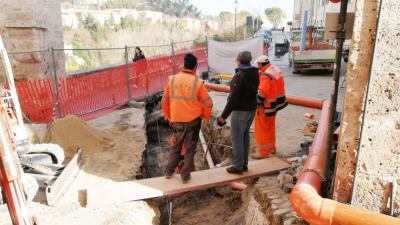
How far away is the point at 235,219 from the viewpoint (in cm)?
520

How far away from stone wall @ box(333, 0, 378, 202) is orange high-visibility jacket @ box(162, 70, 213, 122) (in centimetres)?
199

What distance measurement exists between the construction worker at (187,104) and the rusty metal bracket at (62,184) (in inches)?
79.4

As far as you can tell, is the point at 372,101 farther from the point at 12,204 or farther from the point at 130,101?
the point at 130,101

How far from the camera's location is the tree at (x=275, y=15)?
9574 centimetres

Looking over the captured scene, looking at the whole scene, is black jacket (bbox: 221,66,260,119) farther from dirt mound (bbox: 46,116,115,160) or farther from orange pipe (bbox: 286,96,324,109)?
orange pipe (bbox: 286,96,324,109)

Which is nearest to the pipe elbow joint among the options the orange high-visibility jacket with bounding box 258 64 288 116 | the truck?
the orange high-visibility jacket with bounding box 258 64 288 116

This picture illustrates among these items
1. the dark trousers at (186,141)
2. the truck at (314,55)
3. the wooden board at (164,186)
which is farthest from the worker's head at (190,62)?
the truck at (314,55)

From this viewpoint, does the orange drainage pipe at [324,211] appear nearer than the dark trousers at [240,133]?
Yes

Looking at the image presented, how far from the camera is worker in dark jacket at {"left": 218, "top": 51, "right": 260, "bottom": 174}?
4.67 m

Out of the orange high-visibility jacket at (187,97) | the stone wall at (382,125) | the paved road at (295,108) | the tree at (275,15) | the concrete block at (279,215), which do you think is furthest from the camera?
the tree at (275,15)

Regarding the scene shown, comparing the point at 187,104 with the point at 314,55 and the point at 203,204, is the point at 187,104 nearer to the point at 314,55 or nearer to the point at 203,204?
the point at 203,204

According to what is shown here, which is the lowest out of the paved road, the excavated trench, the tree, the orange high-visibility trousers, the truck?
the excavated trench

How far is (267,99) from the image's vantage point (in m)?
5.40

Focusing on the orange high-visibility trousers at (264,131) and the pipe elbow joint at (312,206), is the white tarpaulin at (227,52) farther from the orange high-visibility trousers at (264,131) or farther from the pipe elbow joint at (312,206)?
the pipe elbow joint at (312,206)
